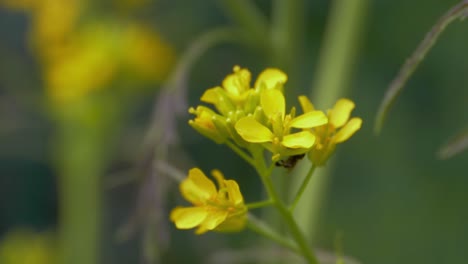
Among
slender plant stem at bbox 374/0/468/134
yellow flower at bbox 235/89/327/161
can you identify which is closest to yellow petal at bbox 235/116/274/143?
yellow flower at bbox 235/89/327/161

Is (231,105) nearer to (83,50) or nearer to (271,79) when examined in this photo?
(271,79)

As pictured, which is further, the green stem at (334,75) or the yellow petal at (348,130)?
the green stem at (334,75)

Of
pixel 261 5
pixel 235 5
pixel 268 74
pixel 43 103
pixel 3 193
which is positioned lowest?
pixel 268 74

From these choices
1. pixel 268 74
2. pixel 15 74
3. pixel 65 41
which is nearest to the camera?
pixel 268 74

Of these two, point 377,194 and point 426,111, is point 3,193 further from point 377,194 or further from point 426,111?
point 426,111

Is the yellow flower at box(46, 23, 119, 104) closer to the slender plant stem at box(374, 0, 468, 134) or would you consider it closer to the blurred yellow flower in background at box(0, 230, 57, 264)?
the blurred yellow flower in background at box(0, 230, 57, 264)

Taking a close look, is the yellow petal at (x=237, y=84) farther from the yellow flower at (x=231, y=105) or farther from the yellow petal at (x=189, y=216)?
the yellow petal at (x=189, y=216)

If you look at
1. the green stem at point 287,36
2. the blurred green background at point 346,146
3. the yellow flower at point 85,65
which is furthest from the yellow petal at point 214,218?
the blurred green background at point 346,146

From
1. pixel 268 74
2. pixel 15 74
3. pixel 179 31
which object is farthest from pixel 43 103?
pixel 268 74
